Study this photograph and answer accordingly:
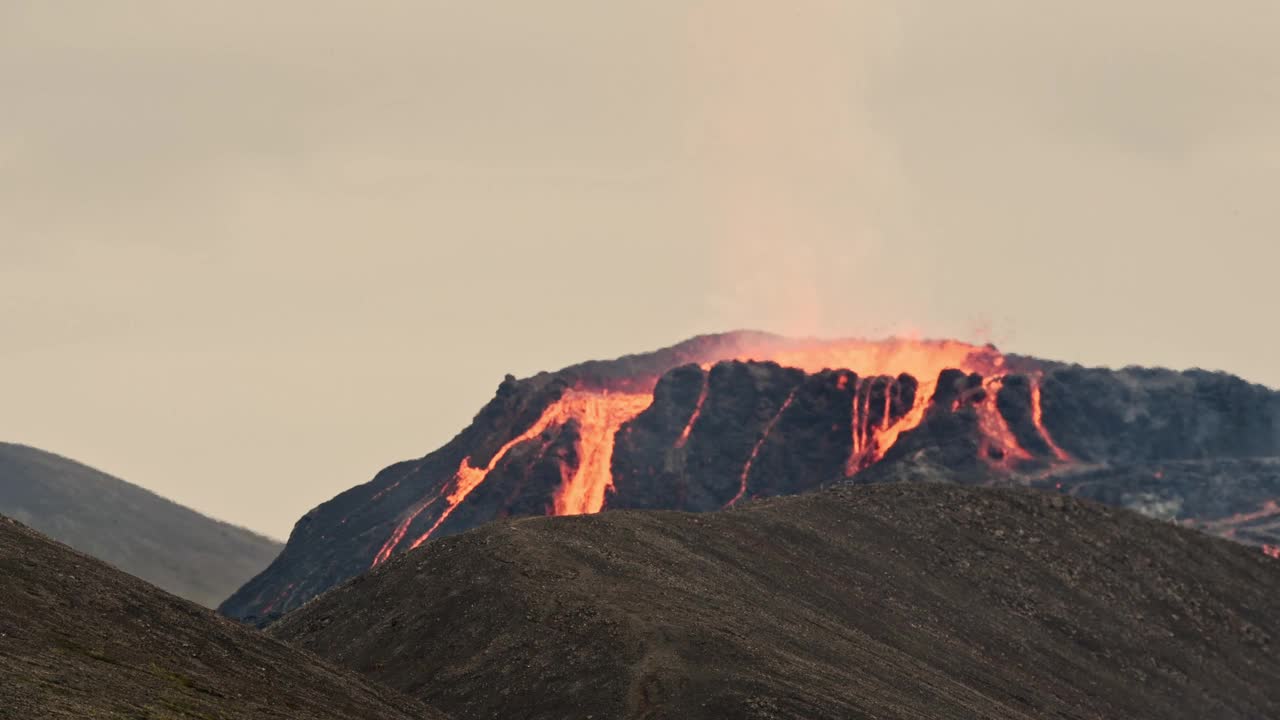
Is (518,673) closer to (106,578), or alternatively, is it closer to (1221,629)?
(106,578)

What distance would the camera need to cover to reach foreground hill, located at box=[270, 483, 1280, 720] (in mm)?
101688

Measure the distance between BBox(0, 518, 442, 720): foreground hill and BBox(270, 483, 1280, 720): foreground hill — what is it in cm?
1381

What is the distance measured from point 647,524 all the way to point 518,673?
126ft

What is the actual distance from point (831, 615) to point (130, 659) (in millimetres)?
68202

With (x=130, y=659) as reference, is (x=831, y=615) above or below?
above

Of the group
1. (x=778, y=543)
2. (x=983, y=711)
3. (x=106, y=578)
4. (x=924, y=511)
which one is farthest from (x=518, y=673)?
(x=924, y=511)

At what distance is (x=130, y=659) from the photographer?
79.0 m

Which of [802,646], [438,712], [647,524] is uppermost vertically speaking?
[647,524]

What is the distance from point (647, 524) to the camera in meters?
140

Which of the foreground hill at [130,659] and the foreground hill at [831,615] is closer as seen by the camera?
the foreground hill at [130,659]

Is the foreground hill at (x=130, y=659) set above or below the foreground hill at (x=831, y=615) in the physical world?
below

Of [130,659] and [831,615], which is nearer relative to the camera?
[130,659]

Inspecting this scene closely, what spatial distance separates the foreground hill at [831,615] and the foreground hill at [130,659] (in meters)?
13.8

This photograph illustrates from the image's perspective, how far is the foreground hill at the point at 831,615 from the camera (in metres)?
102
